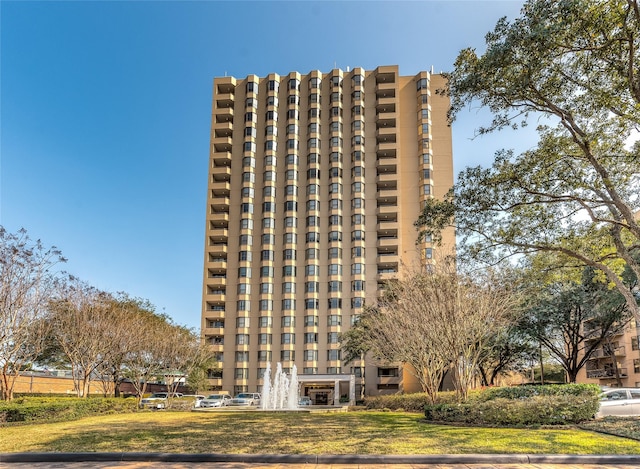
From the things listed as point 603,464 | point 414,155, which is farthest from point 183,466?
point 414,155

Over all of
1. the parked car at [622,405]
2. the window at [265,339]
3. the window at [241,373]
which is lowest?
the window at [241,373]

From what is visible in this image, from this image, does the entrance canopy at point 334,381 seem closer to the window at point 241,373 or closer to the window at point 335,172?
the window at point 241,373

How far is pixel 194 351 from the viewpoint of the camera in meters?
46.0

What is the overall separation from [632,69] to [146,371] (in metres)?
38.5

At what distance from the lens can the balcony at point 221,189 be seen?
76.3 m

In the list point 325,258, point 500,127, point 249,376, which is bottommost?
point 249,376

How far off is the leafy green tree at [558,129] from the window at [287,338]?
5447 cm

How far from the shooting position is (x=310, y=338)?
6931 centimetres

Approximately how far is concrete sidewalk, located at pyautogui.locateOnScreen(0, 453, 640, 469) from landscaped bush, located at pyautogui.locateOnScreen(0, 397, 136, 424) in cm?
1243

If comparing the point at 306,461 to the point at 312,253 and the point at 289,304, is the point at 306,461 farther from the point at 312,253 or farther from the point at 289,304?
the point at 312,253

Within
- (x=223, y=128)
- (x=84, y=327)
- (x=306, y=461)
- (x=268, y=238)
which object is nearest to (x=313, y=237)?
(x=268, y=238)

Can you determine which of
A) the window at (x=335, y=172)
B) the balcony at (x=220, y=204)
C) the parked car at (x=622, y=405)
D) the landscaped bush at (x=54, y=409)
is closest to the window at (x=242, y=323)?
the balcony at (x=220, y=204)

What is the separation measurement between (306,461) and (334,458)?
1.77ft

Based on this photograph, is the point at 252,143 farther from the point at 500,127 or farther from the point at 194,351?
the point at 500,127
